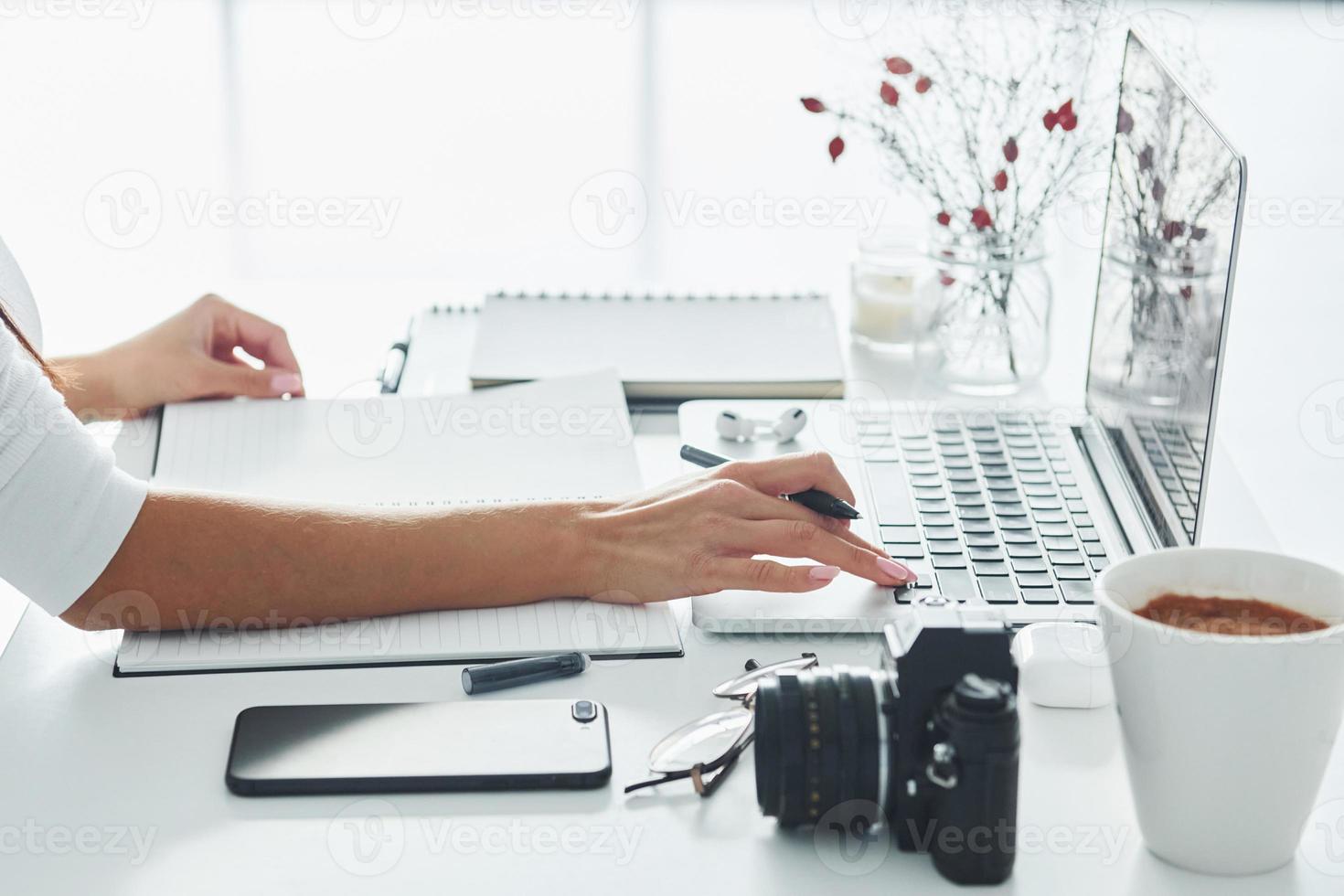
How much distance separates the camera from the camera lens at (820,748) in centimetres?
75

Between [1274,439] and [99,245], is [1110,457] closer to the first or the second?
[1274,439]

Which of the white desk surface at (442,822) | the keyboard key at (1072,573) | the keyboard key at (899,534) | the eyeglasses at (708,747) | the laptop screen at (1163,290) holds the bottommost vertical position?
the white desk surface at (442,822)

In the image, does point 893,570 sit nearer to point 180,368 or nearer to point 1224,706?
point 1224,706

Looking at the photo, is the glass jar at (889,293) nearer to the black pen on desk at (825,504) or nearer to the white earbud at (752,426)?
the white earbud at (752,426)

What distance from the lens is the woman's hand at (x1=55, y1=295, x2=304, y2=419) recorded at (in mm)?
1302

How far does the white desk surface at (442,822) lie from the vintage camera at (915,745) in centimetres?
2

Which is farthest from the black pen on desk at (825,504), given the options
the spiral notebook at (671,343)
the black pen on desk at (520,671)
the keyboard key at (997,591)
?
the spiral notebook at (671,343)

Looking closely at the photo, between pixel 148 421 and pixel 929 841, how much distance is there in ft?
2.79

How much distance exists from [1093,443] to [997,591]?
1.03ft

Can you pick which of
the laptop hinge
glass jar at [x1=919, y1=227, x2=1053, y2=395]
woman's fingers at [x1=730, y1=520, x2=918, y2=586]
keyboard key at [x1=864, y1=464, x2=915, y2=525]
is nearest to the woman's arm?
woman's fingers at [x1=730, y1=520, x2=918, y2=586]

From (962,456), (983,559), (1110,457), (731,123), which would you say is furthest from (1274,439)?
(731,123)

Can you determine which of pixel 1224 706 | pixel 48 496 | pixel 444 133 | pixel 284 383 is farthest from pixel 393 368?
pixel 444 133

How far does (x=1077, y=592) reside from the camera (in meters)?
1.03

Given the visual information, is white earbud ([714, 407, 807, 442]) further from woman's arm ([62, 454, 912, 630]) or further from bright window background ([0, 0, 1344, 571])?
bright window background ([0, 0, 1344, 571])
